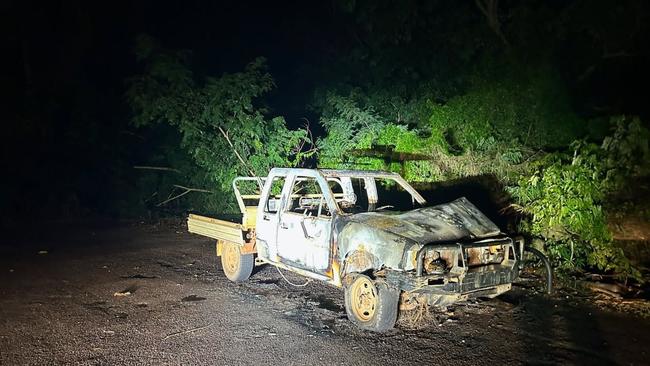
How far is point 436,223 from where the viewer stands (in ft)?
19.4

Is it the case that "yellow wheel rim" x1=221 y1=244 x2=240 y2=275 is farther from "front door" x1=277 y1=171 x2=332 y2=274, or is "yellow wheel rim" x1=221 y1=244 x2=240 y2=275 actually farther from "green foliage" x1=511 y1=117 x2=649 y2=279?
"green foliage" x1=511 y1=117 x2=649 y2=279

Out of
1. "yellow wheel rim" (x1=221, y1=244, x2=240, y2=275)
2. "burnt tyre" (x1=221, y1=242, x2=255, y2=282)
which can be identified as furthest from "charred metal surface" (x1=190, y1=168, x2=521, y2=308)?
"yellow wheel rim" (x1=221, y1=244, x2=240, y2=275)

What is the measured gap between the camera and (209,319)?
6344mm

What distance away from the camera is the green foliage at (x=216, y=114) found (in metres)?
13.3

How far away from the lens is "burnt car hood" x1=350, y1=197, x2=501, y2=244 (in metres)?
5.60

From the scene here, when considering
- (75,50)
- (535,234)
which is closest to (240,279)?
(535,234)

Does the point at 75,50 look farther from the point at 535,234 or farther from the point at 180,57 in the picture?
the point at 535,234

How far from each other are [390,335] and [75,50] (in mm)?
22270

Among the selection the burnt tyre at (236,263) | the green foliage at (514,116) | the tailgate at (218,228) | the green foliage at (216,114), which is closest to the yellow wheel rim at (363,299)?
the tailgate at (218,228)

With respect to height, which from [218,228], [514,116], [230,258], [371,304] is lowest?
[371,304]

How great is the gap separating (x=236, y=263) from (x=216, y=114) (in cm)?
610

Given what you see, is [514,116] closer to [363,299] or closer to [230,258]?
[230,258]

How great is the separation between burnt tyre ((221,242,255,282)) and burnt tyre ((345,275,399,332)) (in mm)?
2440

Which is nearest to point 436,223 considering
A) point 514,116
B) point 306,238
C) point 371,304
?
point 371,304
